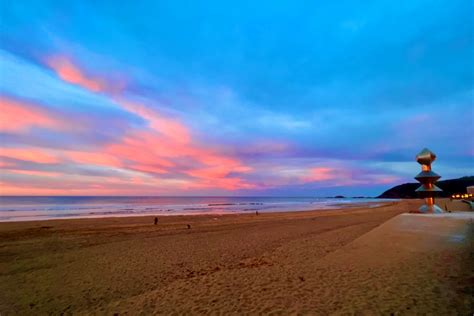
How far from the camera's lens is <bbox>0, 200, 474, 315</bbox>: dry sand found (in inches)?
239

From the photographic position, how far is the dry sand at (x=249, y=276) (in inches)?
239

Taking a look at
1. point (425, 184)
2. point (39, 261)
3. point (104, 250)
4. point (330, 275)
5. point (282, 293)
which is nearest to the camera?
point (282, 293)

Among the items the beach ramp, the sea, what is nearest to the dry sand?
the beach ramp

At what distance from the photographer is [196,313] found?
19.3 ft

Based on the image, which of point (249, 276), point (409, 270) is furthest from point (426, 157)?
point (249, 276)

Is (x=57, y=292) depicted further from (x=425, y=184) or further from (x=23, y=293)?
(x=425, y=184)

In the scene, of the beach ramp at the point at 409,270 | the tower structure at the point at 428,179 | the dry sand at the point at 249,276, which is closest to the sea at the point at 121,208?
the dry sand at the point at 249,276

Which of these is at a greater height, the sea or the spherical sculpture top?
the spherical sculpture top

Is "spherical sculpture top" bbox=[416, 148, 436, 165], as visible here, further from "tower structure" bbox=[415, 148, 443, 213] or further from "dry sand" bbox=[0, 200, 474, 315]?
"dry sand" bbox=[0, 200, 474, 315]

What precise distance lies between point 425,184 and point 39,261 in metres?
21.5

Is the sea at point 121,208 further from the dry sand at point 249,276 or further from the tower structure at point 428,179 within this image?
the tower structure at point 428,179

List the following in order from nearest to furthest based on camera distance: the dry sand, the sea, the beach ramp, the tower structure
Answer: the beach ramp < the dry sand < the tower structure < the sea

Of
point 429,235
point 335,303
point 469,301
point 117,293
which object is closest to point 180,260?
point 117,293

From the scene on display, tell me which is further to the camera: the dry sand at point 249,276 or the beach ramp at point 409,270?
the dry sand at point 249,276
